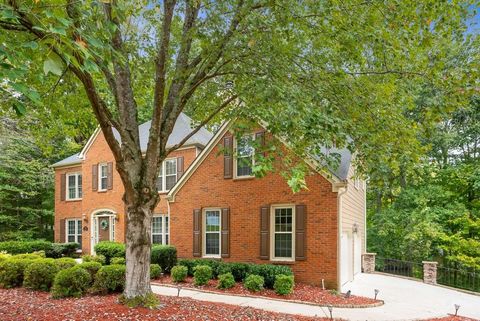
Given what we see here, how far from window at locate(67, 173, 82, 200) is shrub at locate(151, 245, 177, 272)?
10426mm

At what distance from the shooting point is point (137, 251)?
7.45 m

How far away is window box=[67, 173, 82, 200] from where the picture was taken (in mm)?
22328

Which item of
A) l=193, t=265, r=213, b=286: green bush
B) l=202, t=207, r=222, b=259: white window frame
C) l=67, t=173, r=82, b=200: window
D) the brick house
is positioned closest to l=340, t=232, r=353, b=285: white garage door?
the brick house

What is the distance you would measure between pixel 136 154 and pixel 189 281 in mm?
Answer: 6387

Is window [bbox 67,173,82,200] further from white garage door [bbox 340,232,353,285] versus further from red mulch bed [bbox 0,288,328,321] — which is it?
white garage door [bbox 340,232,353,285]

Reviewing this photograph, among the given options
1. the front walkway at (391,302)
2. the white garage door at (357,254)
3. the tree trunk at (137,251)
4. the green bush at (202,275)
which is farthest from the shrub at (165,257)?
the white garage door at (357,254)

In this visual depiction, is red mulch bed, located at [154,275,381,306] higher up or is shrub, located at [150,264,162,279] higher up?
shrub, located at [150,264,162,279]

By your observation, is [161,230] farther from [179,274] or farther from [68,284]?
[68,284]

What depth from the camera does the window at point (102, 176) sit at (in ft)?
67.3

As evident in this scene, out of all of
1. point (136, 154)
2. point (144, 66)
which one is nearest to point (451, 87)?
point (136, 154)

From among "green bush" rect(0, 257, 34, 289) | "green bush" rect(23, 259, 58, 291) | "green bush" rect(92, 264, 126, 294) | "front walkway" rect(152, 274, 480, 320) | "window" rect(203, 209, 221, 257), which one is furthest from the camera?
"window" rect(203, 209, 221, 257)

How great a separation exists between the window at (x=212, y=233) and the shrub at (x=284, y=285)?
13.0 feet

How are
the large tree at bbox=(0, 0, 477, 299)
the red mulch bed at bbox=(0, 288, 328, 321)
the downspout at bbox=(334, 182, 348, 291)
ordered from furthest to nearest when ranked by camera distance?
the downspout at bbox=(334, 182, 348, 291) < the red mulch bed at bbox=(0, 288, 328, 321) < the large tree at bbox=(0, 0, 477, 299)

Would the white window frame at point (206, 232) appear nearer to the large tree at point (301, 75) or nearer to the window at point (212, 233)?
the window at point (212, 233)
